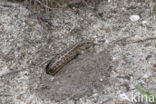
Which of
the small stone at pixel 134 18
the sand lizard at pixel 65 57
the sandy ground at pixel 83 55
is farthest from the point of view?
the small stone at pixel 134 18

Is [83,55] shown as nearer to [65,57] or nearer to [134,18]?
[65,57]

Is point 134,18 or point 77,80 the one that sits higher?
point 134,18

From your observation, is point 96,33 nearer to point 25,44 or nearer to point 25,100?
point 25,44

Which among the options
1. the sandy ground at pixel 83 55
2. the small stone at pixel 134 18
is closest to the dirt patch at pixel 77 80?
the sandy ground at pixel 83 55

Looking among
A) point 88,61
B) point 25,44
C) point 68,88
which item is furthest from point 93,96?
point 25,44

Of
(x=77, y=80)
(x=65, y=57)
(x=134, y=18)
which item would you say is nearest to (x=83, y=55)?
(x=65, y=57)

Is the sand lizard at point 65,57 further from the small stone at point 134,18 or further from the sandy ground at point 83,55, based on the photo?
the small stone at point 134,18
